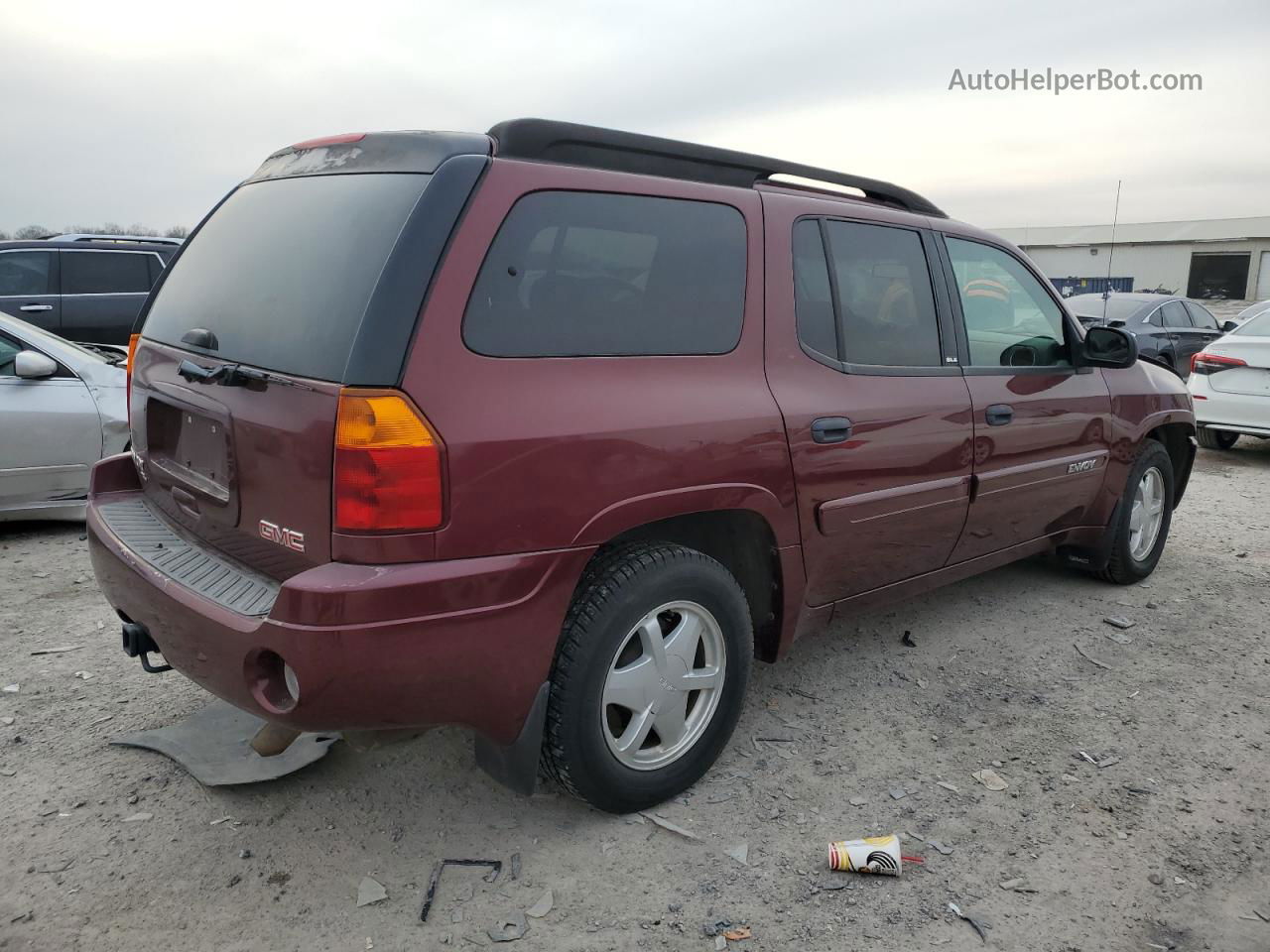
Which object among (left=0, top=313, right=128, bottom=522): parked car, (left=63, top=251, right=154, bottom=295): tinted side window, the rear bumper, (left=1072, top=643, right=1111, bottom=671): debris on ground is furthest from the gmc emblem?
(left=63, top=251, right=154, bottom=295): tinted side window

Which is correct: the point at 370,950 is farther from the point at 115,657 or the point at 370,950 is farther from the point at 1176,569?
the point at 1176,569

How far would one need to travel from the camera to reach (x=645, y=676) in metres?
2.72

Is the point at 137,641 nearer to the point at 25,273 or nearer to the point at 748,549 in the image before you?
the point at 748,549

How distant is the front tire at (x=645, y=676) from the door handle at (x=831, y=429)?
561mm

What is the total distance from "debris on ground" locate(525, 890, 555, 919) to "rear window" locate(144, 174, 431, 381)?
1.42 m

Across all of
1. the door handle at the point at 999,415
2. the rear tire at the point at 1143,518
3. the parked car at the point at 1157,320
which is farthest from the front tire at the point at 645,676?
the parked car at the point at 1157,320

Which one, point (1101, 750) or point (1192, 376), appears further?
point (1192, 376)

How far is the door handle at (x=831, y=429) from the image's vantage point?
3.04 m

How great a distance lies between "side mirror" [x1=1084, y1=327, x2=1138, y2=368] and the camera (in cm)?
430

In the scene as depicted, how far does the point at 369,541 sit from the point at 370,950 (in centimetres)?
99

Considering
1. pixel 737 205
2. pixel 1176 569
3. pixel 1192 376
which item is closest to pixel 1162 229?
pixel 1192 376

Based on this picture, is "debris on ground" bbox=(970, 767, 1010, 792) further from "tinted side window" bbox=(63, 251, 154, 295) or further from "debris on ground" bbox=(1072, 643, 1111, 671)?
"tinted side window" bbox=(63, 251, 154, 295)

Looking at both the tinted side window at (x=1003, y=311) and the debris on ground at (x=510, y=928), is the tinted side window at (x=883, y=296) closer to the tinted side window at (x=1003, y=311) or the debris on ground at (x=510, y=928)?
the tinted side window at (x=1003, y=311)

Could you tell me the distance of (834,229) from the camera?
3.31 m
